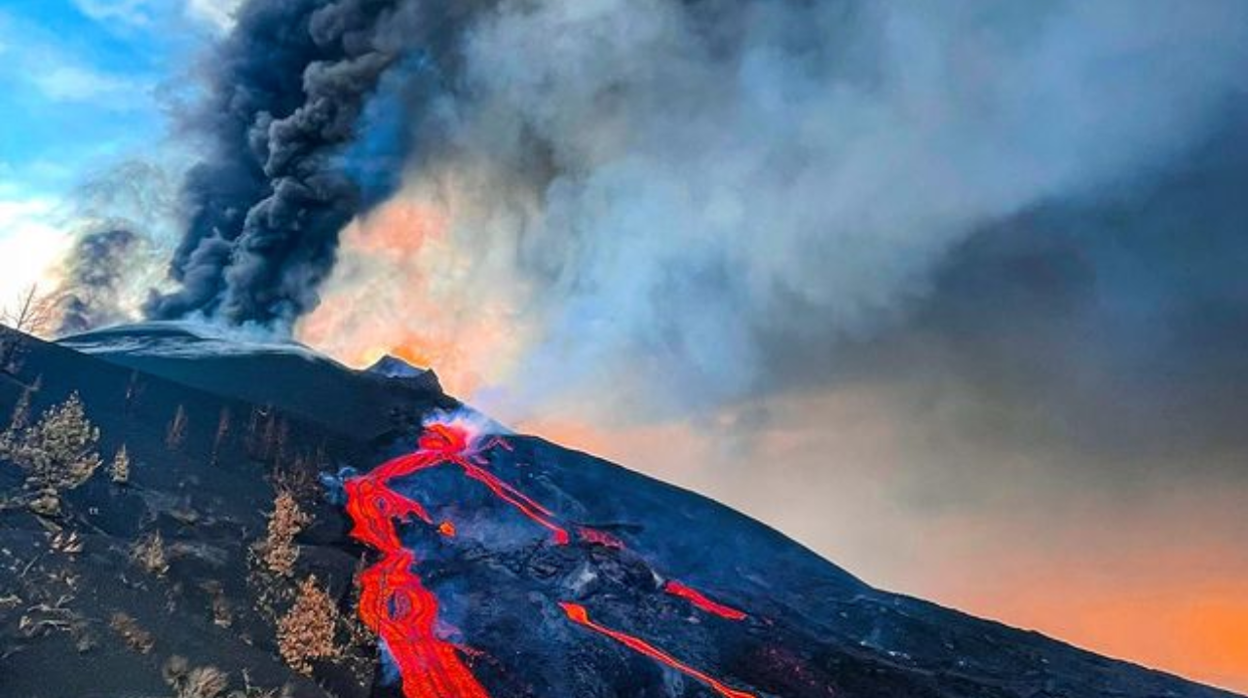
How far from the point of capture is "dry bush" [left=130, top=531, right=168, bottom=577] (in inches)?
1096

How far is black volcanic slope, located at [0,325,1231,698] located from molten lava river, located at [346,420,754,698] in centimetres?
67

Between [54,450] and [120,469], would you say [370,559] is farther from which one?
[54,450]

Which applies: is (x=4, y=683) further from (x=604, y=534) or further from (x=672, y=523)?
(x=672, y=523)

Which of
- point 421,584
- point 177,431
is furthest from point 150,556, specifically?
point 177,431

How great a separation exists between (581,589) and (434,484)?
12.2 metres

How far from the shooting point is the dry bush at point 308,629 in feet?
90.4

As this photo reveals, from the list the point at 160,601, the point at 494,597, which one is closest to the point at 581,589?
the point at 494,597

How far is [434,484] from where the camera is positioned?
159 feet

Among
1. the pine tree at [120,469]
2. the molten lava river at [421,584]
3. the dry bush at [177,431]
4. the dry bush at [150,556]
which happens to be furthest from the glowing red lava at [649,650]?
the dry bush at [177,431]

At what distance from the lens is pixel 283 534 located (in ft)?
116

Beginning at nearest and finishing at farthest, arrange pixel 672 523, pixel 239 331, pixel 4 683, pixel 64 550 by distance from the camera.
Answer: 1. pixel 4 683
2. pixel 64 550
3. pixel 672 523
4. pixel 239 331

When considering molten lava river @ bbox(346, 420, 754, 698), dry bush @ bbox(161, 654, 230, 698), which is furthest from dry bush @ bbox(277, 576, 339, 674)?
dry bush @ bbox(161, 654, 230, 698)

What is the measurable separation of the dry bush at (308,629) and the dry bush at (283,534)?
1370 mm

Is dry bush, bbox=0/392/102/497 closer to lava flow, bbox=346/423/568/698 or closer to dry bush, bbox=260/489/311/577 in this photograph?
dry bush, bbox=260/489/311/577
